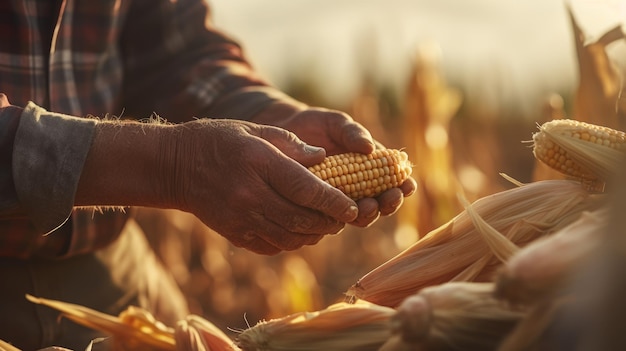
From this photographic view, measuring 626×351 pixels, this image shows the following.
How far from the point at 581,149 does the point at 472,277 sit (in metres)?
0.35

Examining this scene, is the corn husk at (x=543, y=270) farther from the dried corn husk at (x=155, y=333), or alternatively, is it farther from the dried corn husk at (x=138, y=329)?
the dried corn husk at (x=138, y=329)

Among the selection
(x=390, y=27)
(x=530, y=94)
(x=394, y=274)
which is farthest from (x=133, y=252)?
(x=530, y=94)

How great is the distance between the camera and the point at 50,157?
1871mm

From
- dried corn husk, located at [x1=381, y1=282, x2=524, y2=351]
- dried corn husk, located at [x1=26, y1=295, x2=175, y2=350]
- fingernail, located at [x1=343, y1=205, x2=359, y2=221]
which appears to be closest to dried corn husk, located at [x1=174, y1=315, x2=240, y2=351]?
dried corn husk, located at [x1=26, y1=295, x2=175, y2=350]

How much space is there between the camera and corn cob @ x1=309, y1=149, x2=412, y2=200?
194cm

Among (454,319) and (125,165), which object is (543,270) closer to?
(454,319)

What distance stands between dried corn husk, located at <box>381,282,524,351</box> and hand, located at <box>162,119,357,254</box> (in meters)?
0.72

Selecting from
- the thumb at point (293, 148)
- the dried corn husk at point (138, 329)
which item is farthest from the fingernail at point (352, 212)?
the dried corn husk at point (138, 329)

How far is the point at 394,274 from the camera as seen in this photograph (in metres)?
1.57

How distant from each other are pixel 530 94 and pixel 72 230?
10.1 metres

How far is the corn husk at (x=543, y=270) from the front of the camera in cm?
100

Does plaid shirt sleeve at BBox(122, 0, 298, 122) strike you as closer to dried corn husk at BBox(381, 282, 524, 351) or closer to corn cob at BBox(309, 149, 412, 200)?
corn cob at BBox(309, 149, 412, 200)

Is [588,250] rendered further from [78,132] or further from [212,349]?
[78,132]

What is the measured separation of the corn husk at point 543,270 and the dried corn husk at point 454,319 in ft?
0.31
